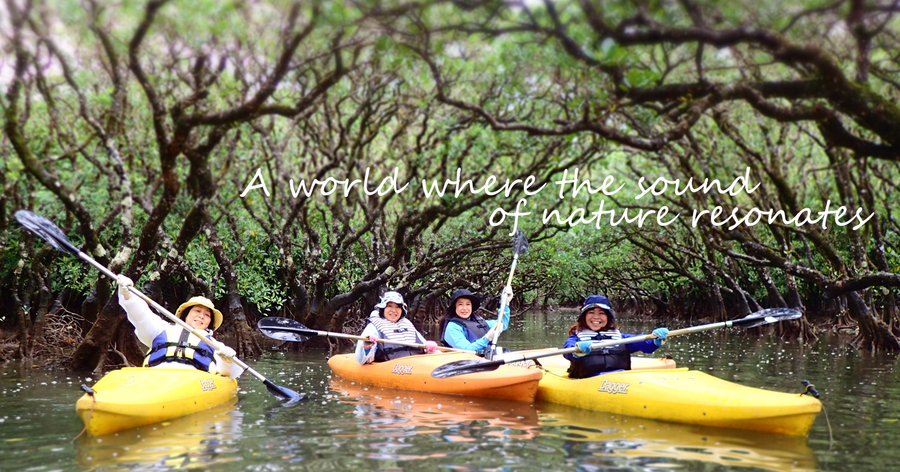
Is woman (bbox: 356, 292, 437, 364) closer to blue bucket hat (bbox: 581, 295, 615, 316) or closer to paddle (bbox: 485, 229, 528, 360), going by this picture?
paddle (bbox: 485, 229, 528, 360)

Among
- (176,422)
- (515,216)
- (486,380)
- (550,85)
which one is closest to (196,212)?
(176,422)

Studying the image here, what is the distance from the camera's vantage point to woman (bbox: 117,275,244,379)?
8656 mm

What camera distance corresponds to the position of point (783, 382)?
11.2 metres

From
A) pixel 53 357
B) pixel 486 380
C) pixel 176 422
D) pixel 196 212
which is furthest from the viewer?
pixel 53 357

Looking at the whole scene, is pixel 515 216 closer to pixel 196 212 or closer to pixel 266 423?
pixel 196 212

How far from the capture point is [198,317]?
9.27 m

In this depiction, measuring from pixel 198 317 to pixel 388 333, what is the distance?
124 inches

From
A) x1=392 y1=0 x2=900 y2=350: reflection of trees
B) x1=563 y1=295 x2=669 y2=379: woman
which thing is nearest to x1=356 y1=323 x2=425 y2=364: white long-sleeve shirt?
x1=563 y1=295 x2=669 y2=379: woman

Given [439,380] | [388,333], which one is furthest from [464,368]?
[388,333]

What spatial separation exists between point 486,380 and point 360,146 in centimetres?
613

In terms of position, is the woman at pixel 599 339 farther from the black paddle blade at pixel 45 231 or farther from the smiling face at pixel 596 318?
the black paddle blade at pixel 45 231

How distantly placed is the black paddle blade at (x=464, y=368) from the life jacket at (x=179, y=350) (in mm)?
2842

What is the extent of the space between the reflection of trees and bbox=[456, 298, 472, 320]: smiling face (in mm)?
3013

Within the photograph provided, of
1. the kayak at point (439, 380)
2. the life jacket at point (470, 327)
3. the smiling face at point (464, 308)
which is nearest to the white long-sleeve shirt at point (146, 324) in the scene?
the kayak at point (439, 380)
